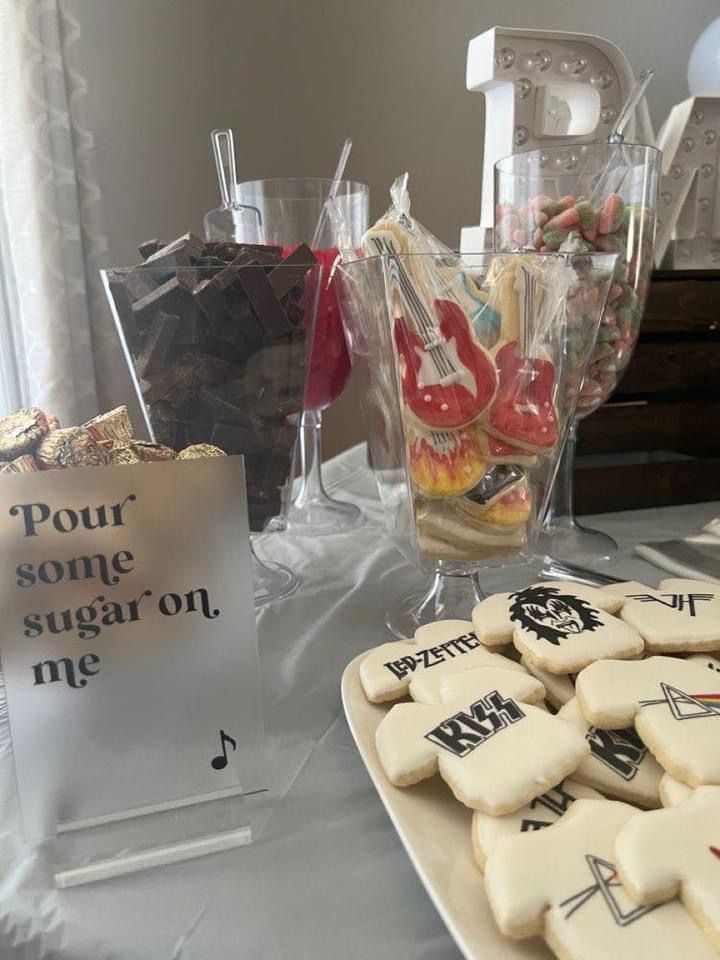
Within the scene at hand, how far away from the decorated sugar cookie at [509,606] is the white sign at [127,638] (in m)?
0.16

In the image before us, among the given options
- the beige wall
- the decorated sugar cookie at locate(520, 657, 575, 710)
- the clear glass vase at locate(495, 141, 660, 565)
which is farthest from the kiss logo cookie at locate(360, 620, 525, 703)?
the beige wall

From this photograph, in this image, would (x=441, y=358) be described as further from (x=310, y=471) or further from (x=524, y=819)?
(x=310, y=471)

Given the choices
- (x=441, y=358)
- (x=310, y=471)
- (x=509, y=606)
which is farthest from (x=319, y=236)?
(x=509, y=606)

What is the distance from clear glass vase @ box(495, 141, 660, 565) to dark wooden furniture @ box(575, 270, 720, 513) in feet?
0.45

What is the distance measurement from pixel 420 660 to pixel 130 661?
0.18 meters

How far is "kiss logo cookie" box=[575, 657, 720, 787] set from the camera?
0.34 m

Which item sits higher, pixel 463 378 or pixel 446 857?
pixel 463 378

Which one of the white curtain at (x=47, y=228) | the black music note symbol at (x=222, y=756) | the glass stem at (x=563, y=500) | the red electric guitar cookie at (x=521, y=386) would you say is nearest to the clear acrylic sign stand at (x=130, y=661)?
the black music note symbol at (x=222, y=756)

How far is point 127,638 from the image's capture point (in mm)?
391

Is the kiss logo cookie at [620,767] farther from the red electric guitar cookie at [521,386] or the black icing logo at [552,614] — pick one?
the red electric guitar cookie at [521,386]

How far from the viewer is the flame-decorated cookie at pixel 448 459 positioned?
56 cm

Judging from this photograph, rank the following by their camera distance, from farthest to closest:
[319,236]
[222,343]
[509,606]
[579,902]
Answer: [319,236]
[222,343]
[509,606]
[579,902]

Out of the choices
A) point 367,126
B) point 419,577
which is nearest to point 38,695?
point 419,577

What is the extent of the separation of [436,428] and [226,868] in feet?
1.06
